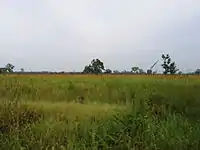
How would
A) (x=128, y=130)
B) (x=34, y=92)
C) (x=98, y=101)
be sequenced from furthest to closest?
1. (x=34, y=92)
2. (x=98, y=101)
3. (x=128, y=130)

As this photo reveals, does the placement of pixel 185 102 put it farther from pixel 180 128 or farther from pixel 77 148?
pixel 77 148

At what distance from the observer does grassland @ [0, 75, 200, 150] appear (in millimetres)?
6379

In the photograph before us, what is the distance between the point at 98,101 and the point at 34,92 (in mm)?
2377

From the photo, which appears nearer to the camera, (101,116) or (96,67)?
(101,116)

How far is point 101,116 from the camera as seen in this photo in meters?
9.21

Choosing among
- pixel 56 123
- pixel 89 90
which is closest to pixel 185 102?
pixel 89 90

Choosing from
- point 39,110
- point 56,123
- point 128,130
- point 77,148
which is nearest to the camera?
point 77,148

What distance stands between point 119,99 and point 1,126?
5.37m

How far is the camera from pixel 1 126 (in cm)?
802

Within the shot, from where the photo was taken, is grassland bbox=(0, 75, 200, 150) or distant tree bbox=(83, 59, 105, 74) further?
distant tree bbox=(83, 59, 105, 74)

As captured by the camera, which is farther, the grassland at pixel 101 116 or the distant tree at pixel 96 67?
the distant tree at pixel 96 67

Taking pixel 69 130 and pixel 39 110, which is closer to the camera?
pixel 69 130

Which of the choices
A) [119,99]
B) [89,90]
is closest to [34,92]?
[89,90]

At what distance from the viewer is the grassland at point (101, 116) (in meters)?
6.38
